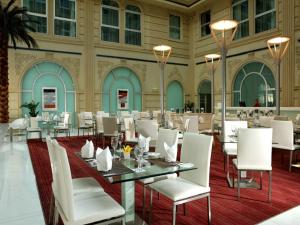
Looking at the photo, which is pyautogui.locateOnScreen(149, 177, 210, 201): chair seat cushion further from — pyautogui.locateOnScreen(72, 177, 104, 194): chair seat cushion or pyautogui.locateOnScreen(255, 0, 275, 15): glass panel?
pyautogui.locateOnScreen(255, 0, 275, 15): glass panel

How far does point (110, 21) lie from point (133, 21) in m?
1.28

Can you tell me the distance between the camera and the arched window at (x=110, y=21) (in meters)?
12.9

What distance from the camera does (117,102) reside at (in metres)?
13.1

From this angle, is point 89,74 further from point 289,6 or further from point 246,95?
point 289,6

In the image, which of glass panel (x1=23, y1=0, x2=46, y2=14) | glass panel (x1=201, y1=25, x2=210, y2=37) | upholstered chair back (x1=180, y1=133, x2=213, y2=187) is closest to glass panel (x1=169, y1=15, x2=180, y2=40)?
glass panel (x1=201, y1=25, x2=210, y2=37)

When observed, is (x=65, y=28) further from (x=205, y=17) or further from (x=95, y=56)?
(x=205, y=17)

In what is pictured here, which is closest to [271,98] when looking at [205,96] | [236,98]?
[236,98]

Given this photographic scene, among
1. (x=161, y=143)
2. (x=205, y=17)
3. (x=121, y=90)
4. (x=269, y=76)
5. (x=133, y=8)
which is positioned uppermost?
(x=133, y=8)

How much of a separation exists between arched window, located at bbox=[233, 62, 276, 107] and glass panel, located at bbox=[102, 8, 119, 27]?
21.2ft

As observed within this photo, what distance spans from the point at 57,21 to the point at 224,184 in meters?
10.7

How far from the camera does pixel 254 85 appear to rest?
37.8ft

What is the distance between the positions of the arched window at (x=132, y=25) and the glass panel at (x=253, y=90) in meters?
5.75

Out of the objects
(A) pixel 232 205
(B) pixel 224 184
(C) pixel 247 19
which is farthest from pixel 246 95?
(A) pixel 232 205

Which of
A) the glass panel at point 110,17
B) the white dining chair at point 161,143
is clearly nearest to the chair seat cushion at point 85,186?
the white dining chair at point 161,143
